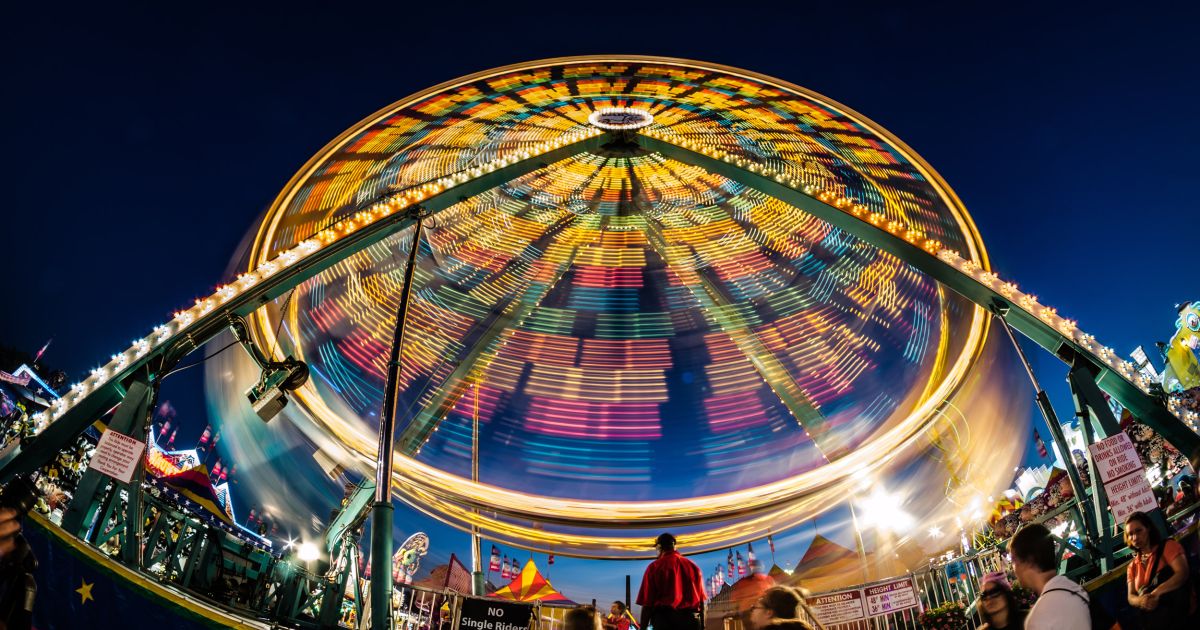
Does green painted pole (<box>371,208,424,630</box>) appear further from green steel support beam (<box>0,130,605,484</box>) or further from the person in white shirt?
the person in white shirt

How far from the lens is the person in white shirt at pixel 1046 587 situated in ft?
8.52

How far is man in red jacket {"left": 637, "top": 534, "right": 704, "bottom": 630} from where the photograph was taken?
5.79m

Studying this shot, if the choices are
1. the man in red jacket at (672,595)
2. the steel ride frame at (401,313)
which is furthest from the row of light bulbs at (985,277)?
the man in red jacket at (672,595)

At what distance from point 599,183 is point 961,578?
497 inches

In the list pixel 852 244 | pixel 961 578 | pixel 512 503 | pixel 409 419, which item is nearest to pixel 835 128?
pixel 852 244

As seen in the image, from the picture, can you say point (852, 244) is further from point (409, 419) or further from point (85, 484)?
point (85, 484)

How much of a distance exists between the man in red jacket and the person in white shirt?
335 centimetres

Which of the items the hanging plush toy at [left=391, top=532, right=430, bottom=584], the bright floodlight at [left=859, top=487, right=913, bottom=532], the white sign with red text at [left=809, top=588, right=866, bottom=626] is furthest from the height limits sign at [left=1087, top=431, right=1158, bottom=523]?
the hanging plush toy at [left=391, top=532, right=430, bottom=584]

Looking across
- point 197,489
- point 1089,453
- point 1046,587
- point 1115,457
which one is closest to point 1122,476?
point 1115,457

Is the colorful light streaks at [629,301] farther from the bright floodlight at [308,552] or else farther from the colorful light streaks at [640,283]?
the bright floodlight at [308,552]

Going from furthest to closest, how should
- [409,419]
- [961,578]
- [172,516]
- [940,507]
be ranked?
[940,507] → [409,419] → [961,578] → [172,516]

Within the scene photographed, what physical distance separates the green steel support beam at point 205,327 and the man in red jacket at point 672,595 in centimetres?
690

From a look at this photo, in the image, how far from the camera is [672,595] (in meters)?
5.83

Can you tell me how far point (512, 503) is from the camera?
A: 15.8m
